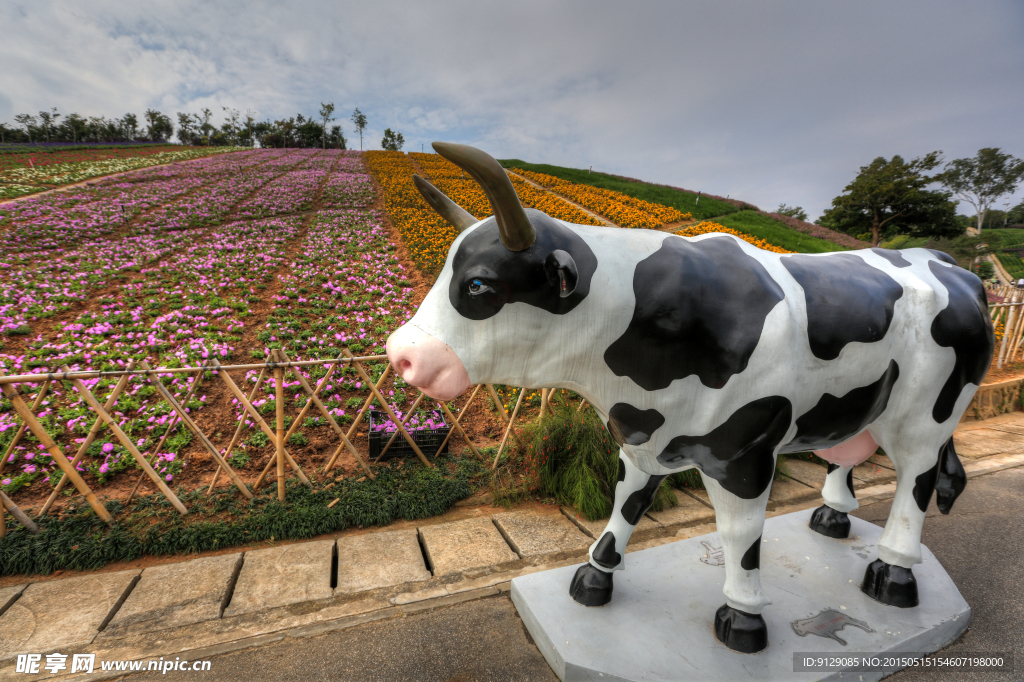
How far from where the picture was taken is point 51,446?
10.2 ft

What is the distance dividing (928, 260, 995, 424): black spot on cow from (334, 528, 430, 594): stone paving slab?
2.88 m

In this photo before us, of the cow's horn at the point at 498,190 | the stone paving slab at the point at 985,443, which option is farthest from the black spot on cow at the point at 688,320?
the stone paving slab at the point at 985,443

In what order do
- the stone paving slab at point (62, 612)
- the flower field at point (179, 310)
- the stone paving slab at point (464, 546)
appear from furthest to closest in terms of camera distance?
the flower field at point (179, 310), the stone paving slab at point (464, 546), the stone paving slab at point (62, 612)

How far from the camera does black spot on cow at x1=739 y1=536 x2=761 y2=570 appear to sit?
1.84 meters

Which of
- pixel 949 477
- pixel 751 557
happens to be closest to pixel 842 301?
pixel 751 557

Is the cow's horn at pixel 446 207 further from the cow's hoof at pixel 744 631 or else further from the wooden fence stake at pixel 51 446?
the wooden fence stake at pixel 51 446

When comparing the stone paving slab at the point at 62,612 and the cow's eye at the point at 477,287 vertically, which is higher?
the cow's eye at the point at 477,287

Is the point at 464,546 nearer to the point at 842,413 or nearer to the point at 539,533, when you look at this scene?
the point at 539,533

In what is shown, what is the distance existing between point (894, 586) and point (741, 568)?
1.03m

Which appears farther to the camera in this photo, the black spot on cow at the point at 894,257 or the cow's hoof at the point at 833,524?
the cow's hoof at the point at 833,524

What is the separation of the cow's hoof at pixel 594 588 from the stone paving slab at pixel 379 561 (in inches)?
41.3

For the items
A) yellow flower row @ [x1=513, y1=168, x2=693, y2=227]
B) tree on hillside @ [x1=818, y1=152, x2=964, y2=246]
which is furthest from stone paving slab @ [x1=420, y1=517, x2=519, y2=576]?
tree on hillside @ [x1=818, y1=152, x2=964, y2=246]

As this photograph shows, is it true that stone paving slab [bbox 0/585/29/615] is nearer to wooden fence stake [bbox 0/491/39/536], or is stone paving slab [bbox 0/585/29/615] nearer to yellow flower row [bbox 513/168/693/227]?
wooden fence stake [bbox 0/491/39/536]

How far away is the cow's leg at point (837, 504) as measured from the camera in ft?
9.03
